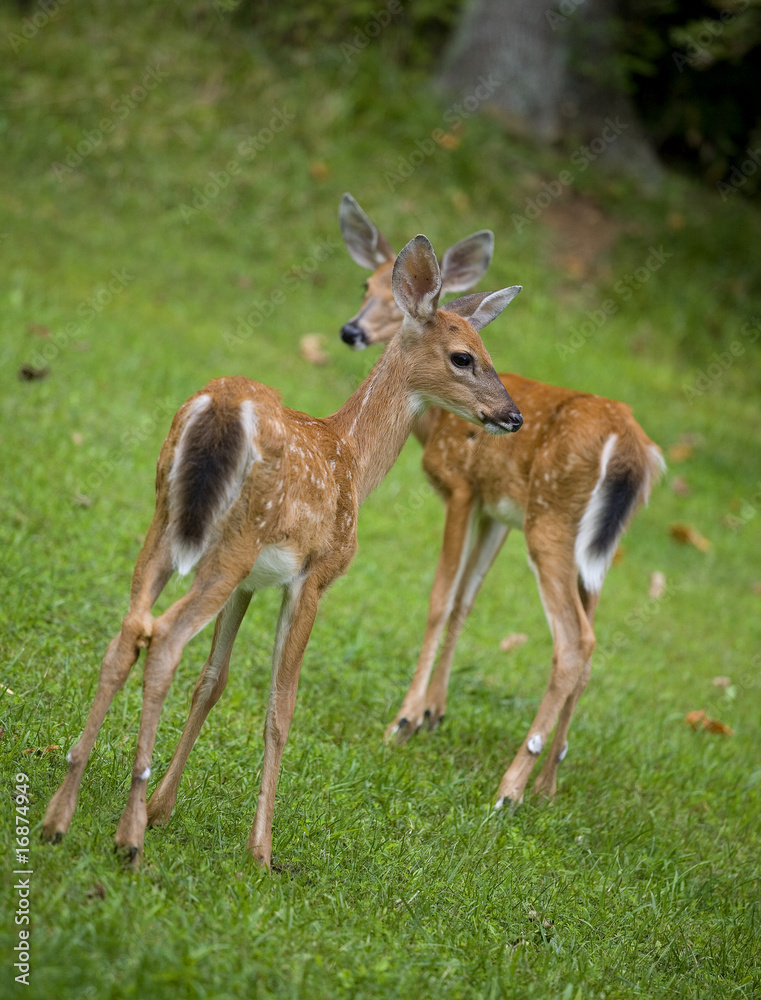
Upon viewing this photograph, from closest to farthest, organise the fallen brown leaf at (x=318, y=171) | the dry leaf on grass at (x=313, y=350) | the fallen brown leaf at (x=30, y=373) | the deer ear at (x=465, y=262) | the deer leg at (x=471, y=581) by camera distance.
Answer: the deer leg at (x=471, y=581)
the deer ear at (x=465, y=262)
the fallen brown leaf at (x=30, y=373)
the dry leaf on grass at (x=313, y=350)
the fallen brown leaf at (x=318, y=171)

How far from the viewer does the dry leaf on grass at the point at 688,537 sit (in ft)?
29.9

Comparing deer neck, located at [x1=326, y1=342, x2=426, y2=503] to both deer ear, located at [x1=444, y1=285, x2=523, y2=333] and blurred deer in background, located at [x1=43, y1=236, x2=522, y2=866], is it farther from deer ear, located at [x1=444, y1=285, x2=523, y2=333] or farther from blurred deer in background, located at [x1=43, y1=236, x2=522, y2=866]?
deer ear, located at [x1=444, y1=285, x2=523, y2=333]

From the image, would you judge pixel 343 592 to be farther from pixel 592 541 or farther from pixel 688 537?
pixel 688 537

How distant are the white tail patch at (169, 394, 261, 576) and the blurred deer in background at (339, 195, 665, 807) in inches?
81.3

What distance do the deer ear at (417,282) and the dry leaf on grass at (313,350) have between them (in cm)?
557

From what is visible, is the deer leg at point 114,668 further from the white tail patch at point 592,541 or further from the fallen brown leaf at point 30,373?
the fallen brown leaf at point 30,373

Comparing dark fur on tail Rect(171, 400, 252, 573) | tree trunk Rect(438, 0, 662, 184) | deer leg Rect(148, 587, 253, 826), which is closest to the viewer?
dark fur on tail Rect(171, 400, 252, 573)

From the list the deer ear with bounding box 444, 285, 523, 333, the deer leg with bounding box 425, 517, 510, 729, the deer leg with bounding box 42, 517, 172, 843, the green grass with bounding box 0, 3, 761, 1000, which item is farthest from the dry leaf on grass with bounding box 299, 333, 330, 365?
the deer leg with bounding box 42, 517, 172, 843

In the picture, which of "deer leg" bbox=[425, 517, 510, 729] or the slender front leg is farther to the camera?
"deer leg" bbox=[425, 517, 510, 729]

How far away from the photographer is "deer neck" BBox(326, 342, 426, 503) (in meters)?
4.23

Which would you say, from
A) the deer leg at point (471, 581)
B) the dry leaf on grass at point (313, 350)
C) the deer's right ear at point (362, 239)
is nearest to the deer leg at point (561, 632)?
the deer leg at point (471, 581)

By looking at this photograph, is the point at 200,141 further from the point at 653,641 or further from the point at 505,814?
the point at 505,814

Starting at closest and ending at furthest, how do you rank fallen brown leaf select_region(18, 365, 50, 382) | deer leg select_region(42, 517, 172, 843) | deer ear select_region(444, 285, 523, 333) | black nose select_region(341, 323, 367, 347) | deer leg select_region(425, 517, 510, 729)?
deer leg select_region(42, 517, 172, 843), deer ear select_region(444, 285, 523, 333), deer leg select_region(425, 517, 510, 729), black nose select_region(341, 323, 367, 347), fallen brown leaf select_region(18, 365, 50, 382)

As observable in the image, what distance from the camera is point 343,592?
6.57m
